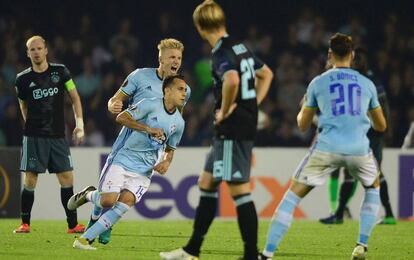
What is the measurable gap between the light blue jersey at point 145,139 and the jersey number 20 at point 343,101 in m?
1.91

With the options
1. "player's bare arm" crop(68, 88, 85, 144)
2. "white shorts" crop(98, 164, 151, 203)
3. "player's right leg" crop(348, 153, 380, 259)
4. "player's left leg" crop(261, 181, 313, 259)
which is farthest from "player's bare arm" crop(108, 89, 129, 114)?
"player's right leg" crop(348, 153, 380, 259)

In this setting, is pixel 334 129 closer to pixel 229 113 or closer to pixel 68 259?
pixel 229 113

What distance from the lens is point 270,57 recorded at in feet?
64.7

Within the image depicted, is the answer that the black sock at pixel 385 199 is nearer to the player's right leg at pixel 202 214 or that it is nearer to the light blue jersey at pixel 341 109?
the light blue jersey at pixel 341 109

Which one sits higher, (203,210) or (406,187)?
(203,210)

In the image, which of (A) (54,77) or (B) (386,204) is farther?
(B) (386,204)

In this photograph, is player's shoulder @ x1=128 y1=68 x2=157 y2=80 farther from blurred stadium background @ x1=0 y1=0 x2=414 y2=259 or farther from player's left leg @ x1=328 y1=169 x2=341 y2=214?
player's left leg @ x1=328 y1=169 x2=341 y2=214

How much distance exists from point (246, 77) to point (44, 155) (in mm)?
4408

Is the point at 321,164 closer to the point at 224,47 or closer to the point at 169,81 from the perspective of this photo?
the point at 224,47

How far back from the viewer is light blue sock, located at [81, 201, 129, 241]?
31.7ft

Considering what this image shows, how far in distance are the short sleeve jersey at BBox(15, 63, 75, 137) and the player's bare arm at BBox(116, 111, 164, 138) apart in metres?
2.16

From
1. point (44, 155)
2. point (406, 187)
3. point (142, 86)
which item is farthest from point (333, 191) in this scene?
point (142, 86)

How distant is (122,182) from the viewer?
33.1 ft

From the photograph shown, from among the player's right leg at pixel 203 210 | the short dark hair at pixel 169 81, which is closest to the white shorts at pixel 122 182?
the short dark hair at pixel 169 81
